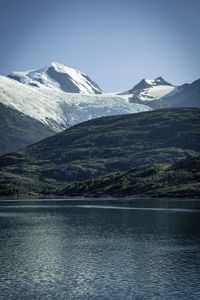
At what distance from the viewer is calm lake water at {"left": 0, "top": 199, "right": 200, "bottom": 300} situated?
81.9 m

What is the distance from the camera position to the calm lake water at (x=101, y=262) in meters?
81.9

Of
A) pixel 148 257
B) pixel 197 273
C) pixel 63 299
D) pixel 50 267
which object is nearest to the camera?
pixel 63 299

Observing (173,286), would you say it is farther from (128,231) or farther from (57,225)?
(57,225)

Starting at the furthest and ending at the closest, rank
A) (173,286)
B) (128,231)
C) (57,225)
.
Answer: (57,225) < (128,231) < (173,286)

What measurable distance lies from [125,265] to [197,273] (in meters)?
16.3

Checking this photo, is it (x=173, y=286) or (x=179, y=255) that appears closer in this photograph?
(x=173, y=286)

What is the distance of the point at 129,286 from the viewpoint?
281ft

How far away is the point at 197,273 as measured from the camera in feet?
314

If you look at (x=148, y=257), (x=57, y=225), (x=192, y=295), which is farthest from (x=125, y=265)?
(x=57, y=225)

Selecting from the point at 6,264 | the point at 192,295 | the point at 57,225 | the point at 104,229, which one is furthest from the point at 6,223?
the point at 192,295

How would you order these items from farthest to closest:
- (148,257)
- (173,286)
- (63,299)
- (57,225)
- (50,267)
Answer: (57,225) < (148,257) < (50,267) < (173,286) < (63,299)

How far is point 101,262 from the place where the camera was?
4311 inches

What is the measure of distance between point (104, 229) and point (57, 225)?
23952mm

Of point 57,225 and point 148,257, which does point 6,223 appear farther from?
point 148,257
